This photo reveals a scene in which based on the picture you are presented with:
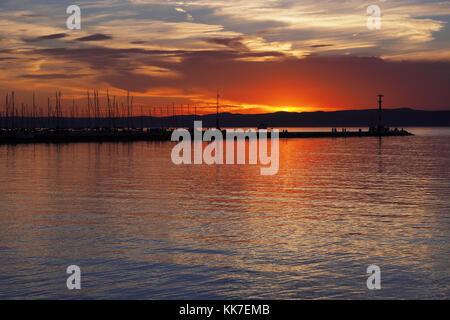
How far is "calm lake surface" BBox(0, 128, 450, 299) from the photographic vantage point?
11.3 meters

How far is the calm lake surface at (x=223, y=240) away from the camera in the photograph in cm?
1133

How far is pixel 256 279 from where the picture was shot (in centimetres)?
1180

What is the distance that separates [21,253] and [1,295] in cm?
335

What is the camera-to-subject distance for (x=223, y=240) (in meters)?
15.6
